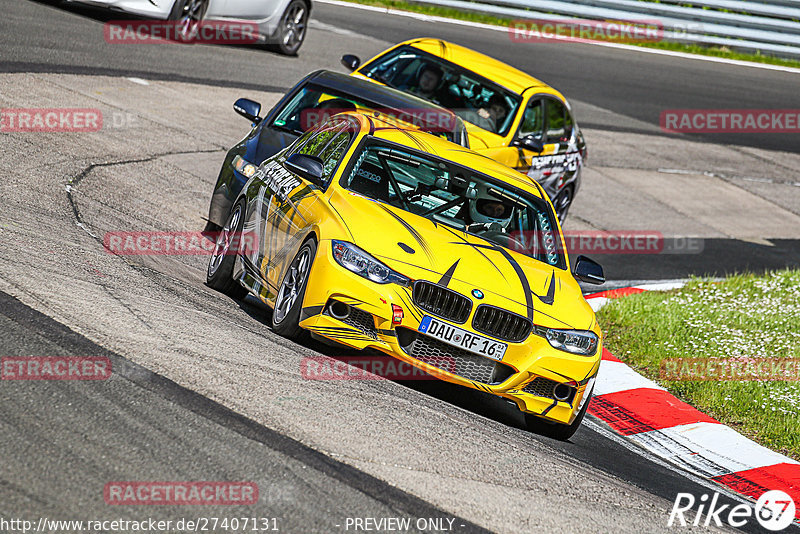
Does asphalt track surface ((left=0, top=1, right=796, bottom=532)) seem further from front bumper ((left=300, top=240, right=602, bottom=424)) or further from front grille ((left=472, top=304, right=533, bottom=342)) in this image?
front grille ((left=472, top=304, right=533, bottom=342))

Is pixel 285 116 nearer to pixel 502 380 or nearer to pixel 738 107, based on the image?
pixel 502 380

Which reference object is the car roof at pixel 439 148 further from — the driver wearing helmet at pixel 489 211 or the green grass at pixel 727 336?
the green grass at pixel 727 336

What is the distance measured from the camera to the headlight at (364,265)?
22.4 ft

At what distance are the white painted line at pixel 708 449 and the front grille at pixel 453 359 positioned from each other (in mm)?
1697

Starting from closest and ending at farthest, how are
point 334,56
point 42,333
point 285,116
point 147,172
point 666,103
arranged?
point 42,333, point 285,116, point 147,172, point 334,56, point 666,103

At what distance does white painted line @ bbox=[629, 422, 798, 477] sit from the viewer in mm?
7766

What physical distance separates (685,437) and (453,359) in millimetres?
2339

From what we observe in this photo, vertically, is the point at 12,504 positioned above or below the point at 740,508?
above

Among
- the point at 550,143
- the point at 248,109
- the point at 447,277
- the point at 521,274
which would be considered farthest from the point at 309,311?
the point at 550,143

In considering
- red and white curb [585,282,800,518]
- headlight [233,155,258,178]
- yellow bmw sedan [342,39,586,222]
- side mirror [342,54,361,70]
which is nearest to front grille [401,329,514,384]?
red and white curb [585,282,800,518]

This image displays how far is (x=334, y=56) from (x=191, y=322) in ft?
45.6

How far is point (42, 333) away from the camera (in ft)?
18.9

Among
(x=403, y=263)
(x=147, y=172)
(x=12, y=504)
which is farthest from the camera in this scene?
(x=147, y=172)

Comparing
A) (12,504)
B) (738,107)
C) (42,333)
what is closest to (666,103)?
(738,107)
